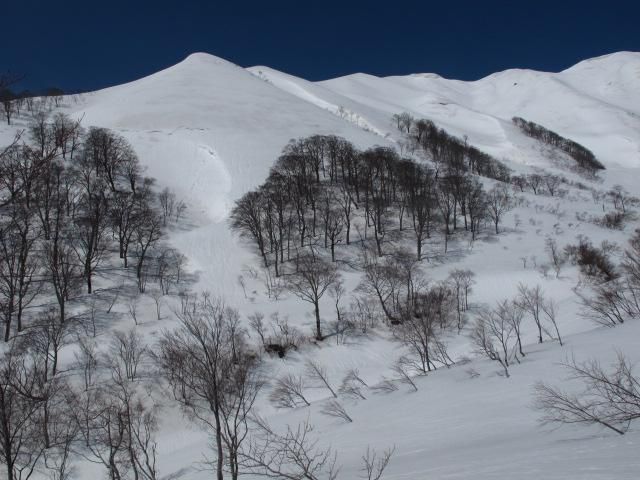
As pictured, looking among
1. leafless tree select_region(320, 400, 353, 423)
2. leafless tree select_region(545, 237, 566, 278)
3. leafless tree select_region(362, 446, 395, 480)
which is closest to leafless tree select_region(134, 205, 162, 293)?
leafless tree select_region(320, 400, 353, 423)

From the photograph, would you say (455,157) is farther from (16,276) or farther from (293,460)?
(293,460)

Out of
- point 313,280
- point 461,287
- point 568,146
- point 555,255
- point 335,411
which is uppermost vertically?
point 568,146

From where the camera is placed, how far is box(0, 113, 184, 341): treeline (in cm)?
3312

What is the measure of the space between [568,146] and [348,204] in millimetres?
106799

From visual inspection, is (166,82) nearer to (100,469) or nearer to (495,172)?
(495,172)

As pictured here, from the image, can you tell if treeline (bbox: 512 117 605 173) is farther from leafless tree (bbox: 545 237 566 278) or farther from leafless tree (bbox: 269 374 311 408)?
leafless tree (bbox: 269 374 311 408)

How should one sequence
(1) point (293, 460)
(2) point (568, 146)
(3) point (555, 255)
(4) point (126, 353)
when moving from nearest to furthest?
(1) point (293, 460), (4) point (126, 353), (3) point (555, 255), (2) point (568, 146)

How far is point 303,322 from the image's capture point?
37375 mm

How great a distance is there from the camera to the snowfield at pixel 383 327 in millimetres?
11719

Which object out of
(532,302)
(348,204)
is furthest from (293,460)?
(348,204)

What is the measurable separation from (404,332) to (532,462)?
25.7 meters

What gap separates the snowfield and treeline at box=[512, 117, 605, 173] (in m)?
6.62

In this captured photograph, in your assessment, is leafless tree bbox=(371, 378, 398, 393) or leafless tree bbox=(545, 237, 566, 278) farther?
leafless tree bbox=(545, 237, 566, 278)

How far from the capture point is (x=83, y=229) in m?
44.6
